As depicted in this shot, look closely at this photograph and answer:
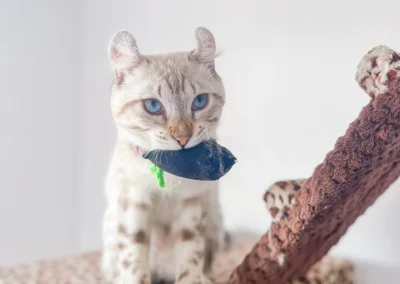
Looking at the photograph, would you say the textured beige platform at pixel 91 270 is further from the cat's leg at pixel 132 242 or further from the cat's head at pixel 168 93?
the cat's head at pixel 168 93

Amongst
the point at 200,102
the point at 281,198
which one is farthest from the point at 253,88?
the point at 200,102

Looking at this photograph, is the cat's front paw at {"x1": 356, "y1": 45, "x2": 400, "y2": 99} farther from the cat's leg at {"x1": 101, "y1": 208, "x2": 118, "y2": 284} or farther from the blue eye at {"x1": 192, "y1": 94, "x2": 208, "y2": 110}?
the cat's leg at {"x1": 101, "y1": 208, "x2": 118, "y2": 284}

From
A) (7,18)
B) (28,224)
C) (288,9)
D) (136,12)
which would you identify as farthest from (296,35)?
(28,224)

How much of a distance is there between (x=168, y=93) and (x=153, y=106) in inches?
1.3

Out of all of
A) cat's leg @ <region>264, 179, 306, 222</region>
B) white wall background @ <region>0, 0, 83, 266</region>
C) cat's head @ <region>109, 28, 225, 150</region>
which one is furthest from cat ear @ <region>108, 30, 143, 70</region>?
white wall background @ <region>0, 0, 83, 266</region>

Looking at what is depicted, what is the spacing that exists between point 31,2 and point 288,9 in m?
0.70

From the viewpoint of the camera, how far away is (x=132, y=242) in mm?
868

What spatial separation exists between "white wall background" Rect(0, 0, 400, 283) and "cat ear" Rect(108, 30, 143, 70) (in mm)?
371

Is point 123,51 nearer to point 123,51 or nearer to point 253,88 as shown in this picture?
point 123,51

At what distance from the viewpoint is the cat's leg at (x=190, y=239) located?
2.91 feet

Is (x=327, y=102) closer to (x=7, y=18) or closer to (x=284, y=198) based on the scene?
(x=284, y=198)

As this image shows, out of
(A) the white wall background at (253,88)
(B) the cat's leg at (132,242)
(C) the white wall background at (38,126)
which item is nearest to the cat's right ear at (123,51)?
(B) the cat's leg at (132,242)

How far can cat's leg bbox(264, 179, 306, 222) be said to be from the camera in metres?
0.92

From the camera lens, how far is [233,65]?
1307 mm
